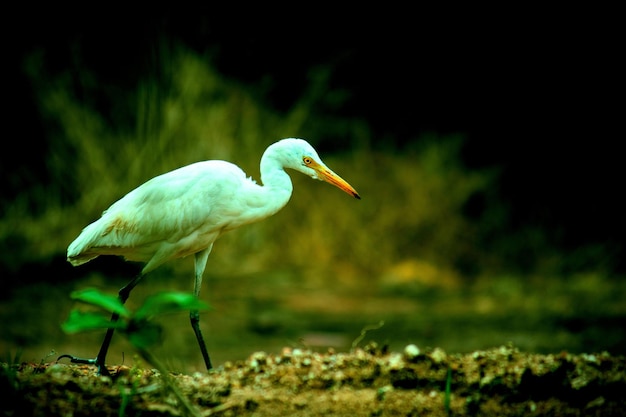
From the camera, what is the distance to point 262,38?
870cm

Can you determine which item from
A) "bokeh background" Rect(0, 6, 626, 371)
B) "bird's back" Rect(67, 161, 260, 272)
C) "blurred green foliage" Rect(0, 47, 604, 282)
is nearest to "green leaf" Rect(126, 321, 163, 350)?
"bird's back" Rect(67, 161, 260, 272)

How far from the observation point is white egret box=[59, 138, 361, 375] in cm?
321

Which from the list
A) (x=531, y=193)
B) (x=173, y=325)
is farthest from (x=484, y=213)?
(x=173, y=325)

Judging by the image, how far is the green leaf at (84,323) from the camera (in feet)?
6.21

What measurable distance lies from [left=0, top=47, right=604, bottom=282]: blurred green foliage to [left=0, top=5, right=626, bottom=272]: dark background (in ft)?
1.14

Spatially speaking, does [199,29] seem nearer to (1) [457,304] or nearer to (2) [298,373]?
(1) [457,304]

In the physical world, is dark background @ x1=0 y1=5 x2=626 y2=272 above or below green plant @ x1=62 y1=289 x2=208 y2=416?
above

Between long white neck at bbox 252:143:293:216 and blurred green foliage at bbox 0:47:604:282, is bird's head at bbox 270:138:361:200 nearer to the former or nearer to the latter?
long white neck at bbox 252:143:293:216

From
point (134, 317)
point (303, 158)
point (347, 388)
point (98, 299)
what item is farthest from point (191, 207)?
point (98, 299)

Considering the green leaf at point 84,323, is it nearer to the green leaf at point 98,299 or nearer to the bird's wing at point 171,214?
the green leaf at point 98,299

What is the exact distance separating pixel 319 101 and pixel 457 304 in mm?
2819

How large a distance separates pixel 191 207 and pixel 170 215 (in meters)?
0.08

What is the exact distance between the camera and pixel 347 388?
2.52 m

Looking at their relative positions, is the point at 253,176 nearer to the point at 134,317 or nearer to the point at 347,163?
the point at 347,163
